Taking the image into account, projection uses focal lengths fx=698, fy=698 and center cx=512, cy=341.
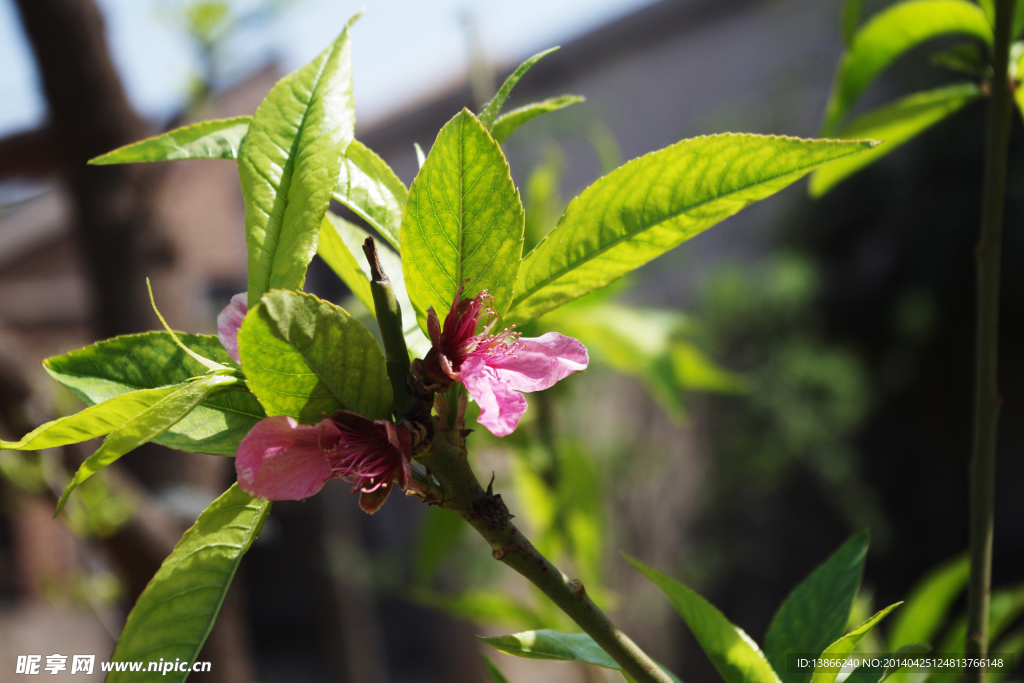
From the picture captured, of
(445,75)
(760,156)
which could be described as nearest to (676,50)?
(445,75)

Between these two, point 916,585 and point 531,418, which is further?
point 916,585

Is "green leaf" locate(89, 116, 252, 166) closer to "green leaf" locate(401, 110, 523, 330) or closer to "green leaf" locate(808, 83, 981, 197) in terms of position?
"green leaf" locate(401, 110, 523, 330)

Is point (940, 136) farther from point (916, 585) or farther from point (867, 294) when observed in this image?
point (916, 585)

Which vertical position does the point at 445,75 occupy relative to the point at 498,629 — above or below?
above

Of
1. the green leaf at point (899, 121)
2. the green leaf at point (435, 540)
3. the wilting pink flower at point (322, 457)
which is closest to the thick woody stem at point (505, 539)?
the wilting pink flower at point (322, 457)

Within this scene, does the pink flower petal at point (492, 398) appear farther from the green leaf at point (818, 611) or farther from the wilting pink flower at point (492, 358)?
the green leaf at point (818, 611)

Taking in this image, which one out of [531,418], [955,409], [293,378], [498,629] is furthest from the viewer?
[955,409]

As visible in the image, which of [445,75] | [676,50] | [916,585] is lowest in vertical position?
[916,585]

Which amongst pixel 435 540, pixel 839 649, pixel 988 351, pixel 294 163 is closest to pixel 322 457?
pixel 294 163
